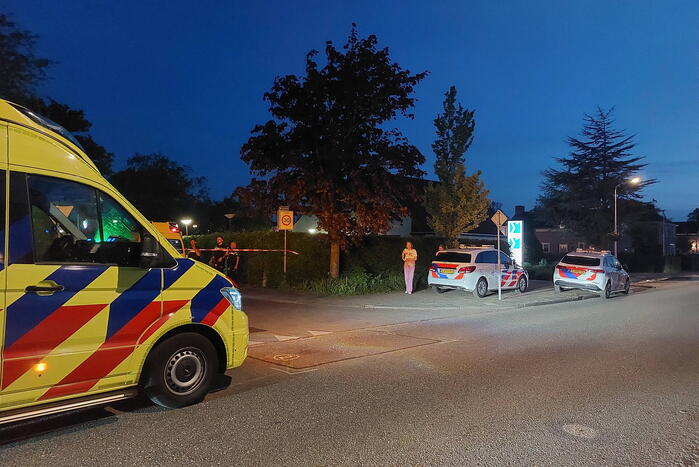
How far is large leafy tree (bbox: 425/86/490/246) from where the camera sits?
23219mm

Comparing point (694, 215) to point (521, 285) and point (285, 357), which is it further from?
point (285, 357)

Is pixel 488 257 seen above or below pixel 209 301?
above

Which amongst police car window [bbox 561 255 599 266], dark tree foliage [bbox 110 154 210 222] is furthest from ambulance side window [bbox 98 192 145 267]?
dark tree foliage [bbox 110 154 210 222]

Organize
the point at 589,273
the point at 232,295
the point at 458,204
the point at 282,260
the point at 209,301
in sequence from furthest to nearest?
the point at 458,204 < the point at 282,260 < the point at 589,273 < the point at 232,295 < the point at 209,301

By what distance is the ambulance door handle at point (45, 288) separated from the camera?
14.4 feet

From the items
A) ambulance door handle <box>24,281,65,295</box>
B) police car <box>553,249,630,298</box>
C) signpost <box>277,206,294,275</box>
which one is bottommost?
police car <box>553,249,630,298</box>

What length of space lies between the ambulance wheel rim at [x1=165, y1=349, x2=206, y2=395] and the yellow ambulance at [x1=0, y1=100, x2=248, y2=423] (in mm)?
10

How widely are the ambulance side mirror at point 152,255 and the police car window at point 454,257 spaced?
Answer: 1254 cm

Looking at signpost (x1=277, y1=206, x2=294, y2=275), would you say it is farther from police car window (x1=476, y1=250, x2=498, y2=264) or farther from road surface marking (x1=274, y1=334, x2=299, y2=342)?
road surface marking (x1=274, y1=334, x2=299, y2=342)

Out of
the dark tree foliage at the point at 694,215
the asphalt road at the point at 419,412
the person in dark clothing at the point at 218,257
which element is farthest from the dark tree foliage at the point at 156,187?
the dark tree foliage at the point at 694,215

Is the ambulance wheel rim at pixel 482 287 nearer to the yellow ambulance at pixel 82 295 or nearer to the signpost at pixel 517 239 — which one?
the signpost at pixel 517 239

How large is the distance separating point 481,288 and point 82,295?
543 inches

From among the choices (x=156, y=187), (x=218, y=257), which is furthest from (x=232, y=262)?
(x=156, y=187)

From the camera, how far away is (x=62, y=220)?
4.85 meters
